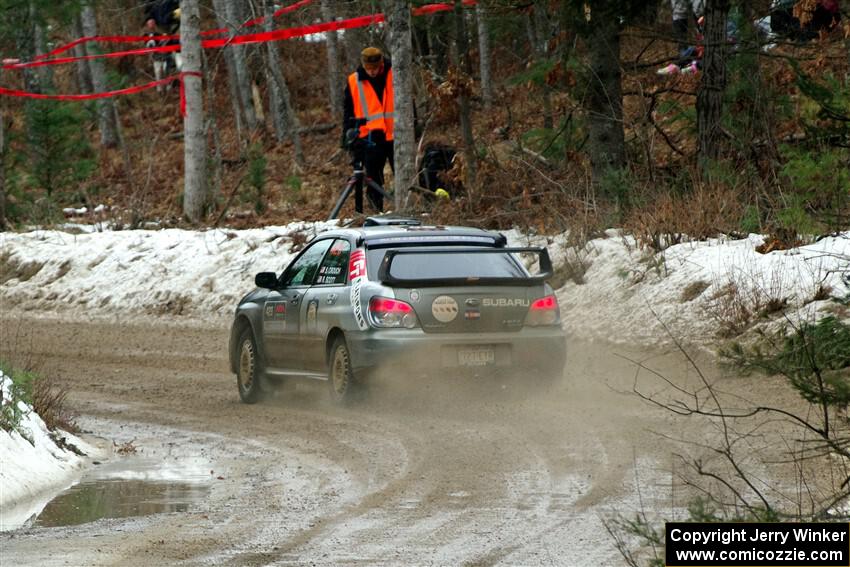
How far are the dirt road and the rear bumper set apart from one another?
0.70 feet

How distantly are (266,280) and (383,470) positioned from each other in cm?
470

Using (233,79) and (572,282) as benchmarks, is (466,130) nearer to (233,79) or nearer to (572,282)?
(572,282)

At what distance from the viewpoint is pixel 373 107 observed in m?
21.5

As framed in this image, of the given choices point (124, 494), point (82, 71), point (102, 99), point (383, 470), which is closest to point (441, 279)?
point (383, 470)

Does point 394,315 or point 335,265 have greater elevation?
point 335,265

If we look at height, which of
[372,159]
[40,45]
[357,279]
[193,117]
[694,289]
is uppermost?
[40,45]

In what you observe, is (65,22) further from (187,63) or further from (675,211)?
(675,211)

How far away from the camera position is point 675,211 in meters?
17.1

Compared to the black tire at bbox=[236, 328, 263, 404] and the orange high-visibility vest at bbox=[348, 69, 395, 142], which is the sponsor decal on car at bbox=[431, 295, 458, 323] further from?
the orange high-visibility vest at bbox=[348, 69, 395, 142]

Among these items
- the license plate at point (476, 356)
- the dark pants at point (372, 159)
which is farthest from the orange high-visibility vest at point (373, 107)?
the license plate at point (476, 356)

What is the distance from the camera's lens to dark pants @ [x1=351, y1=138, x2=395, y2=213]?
2156 centimetres

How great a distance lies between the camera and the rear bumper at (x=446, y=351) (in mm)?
11797

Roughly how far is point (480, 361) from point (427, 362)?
45 centimetres

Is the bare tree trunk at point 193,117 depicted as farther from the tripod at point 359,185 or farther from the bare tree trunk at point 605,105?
the bare tree trunk at point 605,105
